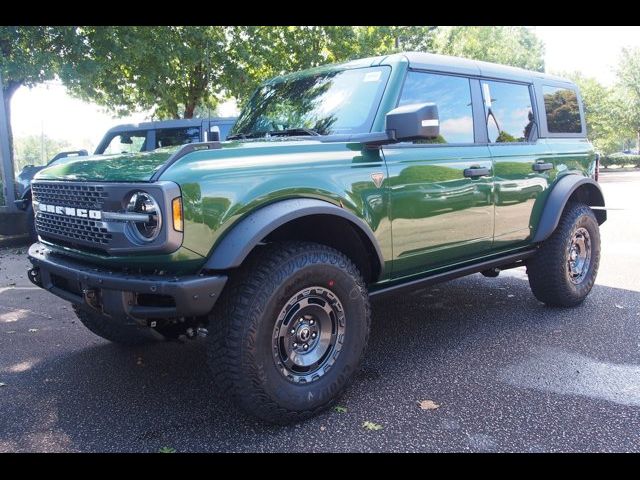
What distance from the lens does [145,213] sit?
242cm

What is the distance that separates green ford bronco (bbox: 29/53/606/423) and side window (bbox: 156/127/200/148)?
4.55 m

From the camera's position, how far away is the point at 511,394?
3.10 meters

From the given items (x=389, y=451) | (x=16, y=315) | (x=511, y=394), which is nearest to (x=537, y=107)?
(x=511, y=394)

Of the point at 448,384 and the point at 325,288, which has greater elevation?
the point at 325,288

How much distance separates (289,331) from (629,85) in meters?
46.5

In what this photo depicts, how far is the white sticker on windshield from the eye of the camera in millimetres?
3406

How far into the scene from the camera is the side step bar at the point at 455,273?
134 inches

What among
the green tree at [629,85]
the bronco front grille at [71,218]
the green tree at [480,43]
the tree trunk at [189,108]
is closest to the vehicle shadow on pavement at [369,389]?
the bronco front grille at [71,218]

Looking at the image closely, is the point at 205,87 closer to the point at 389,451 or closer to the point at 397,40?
the point at 397,40

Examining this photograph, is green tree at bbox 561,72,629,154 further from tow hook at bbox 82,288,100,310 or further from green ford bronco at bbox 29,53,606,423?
tow hook at bbox 82,288,100,310

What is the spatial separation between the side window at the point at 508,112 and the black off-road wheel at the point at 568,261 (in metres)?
0.88

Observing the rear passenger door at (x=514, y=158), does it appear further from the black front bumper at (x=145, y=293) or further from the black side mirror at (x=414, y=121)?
the black front bumper at (x=145, y=293)

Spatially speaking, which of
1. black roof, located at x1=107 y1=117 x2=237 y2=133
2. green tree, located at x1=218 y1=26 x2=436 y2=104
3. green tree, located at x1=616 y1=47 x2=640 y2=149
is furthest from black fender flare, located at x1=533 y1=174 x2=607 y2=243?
green tree, located at x1=616 y1=47 x2=640 y2=149
